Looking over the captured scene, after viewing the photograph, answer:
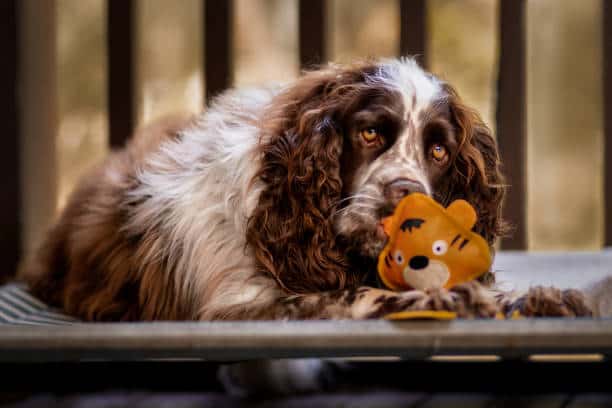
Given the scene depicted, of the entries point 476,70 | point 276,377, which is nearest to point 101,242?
point 276,377

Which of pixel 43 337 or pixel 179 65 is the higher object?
pixel 179 65

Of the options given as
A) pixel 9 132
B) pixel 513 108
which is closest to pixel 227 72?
pixel 9 132

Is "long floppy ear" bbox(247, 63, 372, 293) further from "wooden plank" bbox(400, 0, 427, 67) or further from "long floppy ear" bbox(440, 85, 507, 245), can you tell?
"wooden plank" bbox(400, 0, 427, 67)

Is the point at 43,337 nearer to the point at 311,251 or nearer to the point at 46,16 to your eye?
the point at 311,251

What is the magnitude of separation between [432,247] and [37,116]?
2004 millimetres

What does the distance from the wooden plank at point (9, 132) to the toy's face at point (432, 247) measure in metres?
1.82

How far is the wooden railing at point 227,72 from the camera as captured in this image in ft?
8.07

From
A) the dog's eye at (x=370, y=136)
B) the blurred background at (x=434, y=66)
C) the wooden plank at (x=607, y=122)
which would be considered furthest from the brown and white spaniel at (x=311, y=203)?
the wooden plank at (x=607, y=122)

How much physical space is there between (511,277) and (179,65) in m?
1.67

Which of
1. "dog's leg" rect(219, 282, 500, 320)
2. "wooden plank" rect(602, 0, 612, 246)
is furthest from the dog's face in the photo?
"wooden plank" rect(602, 0, 612, 246)

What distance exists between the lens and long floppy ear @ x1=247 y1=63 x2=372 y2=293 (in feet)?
4.45

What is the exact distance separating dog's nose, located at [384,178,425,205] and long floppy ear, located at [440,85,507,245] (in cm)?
19

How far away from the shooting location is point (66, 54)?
282 centimetres

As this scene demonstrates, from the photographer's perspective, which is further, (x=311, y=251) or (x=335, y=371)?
(x=335, y=371)
